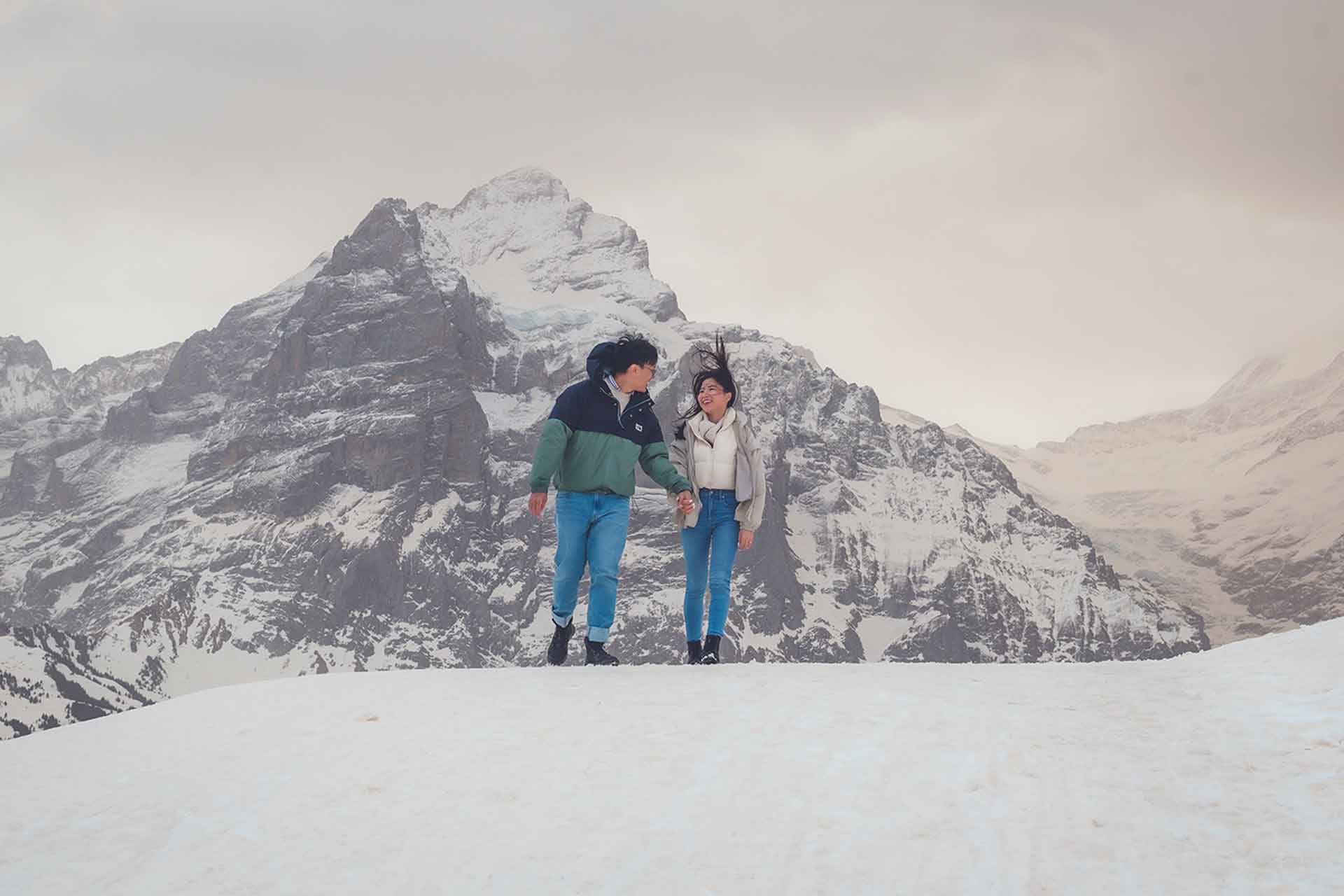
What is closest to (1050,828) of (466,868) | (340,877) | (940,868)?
(940,868)

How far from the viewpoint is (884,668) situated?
1102 cm

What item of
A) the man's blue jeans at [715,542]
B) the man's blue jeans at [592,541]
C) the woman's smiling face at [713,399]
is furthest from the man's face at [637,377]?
the man's blue jeans at [715,542]

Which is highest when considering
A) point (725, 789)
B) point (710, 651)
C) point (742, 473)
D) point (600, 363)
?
point (600, 363)

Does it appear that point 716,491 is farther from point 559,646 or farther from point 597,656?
point 559,646

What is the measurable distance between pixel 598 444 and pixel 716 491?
135 centimetres

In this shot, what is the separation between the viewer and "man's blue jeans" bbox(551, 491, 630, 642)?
12047mm

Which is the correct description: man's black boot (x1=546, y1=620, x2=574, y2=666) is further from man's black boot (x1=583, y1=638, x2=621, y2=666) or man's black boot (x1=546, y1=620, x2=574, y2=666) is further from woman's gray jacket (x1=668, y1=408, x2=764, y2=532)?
woman's gray jacket (x1=668, y1=408, x2=764, y2=532)

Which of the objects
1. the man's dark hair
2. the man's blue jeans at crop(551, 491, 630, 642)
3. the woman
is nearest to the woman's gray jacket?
the woman

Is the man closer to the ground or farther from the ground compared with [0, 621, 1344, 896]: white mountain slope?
farther from the ground

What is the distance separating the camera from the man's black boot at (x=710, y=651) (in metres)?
12.3

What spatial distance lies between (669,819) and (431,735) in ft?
7.96

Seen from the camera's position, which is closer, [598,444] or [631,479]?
[598,444]

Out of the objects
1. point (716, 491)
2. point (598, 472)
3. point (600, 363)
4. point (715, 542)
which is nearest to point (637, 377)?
point (600, 363)

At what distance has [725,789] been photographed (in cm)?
730
